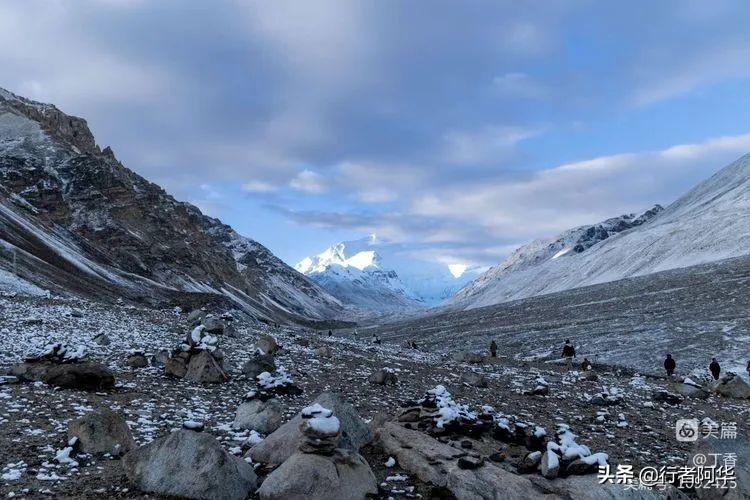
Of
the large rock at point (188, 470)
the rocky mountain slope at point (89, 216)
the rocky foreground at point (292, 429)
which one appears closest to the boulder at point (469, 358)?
the rocky foreground at point (292, 429)

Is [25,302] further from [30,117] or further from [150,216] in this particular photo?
[30,117]

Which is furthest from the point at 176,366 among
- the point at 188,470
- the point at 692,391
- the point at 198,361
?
the point at 692,391

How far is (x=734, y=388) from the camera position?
27.5 metres

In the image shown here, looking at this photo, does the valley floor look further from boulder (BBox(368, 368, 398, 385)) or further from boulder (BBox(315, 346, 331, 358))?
boulder (BBox(368, 368, 398, 385))

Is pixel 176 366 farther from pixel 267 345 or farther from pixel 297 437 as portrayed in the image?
pixel 297 437

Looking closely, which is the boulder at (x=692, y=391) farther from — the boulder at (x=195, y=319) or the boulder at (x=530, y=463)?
the boulder at (x=195, y=319)

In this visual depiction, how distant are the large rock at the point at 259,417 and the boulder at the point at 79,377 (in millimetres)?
5047

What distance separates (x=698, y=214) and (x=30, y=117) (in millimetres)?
180489

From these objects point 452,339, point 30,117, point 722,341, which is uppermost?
point 30,117

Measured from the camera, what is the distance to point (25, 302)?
3506cm

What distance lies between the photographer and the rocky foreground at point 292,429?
32.8ft

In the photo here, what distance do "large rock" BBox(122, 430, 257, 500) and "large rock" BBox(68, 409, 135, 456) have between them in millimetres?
1402

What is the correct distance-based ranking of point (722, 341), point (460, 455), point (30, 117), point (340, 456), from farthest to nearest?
point (30, 117)
point (722, 341)
point (460, 455)
point (340, 456)

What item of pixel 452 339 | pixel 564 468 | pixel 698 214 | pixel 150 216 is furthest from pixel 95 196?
pixel 698 214
